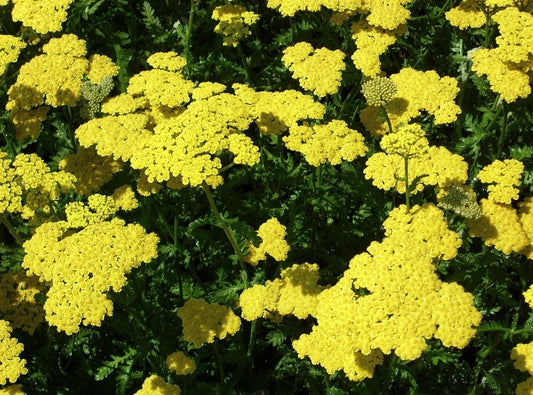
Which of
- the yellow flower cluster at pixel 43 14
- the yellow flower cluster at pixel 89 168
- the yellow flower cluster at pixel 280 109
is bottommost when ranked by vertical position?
the yellow flower cluster at pixel 89 168

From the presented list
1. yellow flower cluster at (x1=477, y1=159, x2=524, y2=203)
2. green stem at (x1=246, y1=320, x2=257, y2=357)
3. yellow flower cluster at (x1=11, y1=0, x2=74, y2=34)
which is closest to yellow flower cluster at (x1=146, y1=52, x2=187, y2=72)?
yellow flower cluster at (x1=11, y1=0, x2=74, y2=34)

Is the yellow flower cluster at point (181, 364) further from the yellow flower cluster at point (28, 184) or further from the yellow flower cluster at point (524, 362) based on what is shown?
the yellow flower cluster at point (524, 362)

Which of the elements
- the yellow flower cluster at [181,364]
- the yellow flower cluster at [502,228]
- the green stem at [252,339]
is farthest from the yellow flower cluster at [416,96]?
the yellow flower cluster at [181,364]

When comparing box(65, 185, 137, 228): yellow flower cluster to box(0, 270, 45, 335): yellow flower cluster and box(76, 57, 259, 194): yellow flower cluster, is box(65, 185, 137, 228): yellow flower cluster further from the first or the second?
box(0, 270, 45, 335): yellow flower cluster

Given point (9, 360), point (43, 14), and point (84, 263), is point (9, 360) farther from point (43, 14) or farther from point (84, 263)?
point (43, 14)

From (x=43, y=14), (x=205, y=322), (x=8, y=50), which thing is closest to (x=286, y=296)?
(x=205, y=322)

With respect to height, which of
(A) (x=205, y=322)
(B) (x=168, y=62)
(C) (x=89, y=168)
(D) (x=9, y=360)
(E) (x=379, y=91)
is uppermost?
(B) (x=168, y=62)
